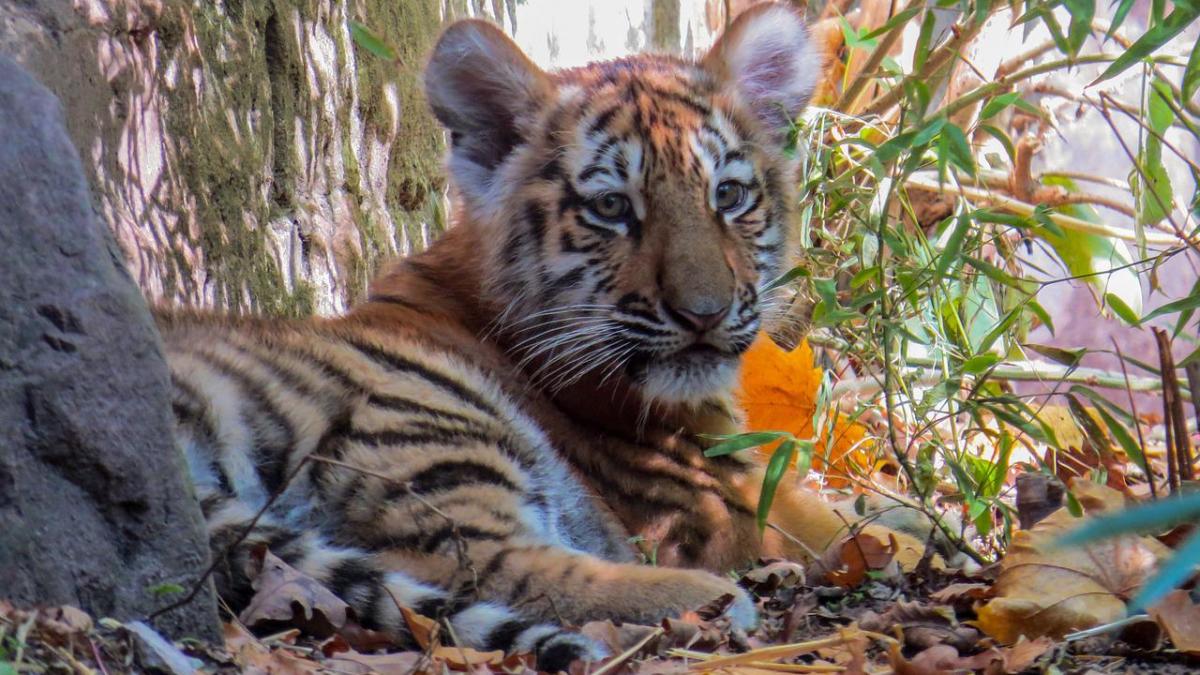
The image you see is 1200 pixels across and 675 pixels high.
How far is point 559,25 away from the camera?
7.22 metres

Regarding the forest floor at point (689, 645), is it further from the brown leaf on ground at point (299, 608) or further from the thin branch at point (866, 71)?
the thin branch at point (866, 71)

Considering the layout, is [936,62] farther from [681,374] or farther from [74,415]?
[74,415]

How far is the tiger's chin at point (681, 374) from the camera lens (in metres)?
3.41

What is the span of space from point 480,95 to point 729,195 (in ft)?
2.56

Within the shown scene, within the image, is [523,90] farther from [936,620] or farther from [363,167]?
[936,620]

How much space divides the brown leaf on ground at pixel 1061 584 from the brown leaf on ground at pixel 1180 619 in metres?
0.11

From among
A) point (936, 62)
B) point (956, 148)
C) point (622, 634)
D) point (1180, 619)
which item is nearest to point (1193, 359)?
point (956, 148)

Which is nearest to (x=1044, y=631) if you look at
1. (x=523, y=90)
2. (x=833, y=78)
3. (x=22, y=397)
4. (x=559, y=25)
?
(x=22, y=397)

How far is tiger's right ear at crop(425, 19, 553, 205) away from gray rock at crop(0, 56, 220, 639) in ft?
5.35

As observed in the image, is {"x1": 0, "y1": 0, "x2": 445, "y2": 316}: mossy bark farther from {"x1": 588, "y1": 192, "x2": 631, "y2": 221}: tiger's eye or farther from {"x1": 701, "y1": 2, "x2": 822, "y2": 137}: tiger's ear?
{"x1": 701, "y1": 2, "x2": 822, "y2": 137}: tiger's ear

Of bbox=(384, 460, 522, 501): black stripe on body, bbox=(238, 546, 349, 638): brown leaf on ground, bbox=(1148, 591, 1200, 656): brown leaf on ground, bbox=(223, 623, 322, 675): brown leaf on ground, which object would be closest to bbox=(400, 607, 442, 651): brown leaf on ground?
bbox=(238, 546, 349, 638): brown leaf on ground

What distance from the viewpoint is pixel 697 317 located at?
3.35 meters

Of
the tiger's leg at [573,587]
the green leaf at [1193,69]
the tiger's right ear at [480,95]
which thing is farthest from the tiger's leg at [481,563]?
the green leaf at [1193,69]

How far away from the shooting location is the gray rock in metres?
1.95
